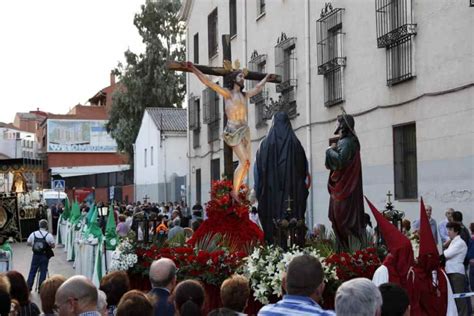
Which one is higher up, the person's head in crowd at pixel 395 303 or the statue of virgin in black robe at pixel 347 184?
the statue of virgin in black robe at pixel 347 184

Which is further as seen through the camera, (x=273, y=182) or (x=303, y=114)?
(x=303, y=114)

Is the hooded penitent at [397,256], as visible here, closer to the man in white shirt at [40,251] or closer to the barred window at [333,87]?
the man in white shirt at [40,251]

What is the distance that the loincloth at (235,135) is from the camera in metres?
11.9

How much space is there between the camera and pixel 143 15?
4912cm

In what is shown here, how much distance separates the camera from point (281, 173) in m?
10.4

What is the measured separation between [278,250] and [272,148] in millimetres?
2467

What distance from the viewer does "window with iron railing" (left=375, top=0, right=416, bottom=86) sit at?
15.1 metres

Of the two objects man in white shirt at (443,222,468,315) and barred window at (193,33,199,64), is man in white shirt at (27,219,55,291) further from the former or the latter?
barred window at (193,33,199,64)

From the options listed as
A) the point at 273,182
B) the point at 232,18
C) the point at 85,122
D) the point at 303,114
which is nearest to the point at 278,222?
the point at 273,182

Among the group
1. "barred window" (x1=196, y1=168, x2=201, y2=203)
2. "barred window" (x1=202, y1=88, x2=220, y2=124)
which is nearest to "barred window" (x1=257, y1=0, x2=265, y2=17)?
"barred window" (x1=202, y1=88, x2=220, y2=124)

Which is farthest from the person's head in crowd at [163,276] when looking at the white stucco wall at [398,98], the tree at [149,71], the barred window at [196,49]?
the tree at [149,71]

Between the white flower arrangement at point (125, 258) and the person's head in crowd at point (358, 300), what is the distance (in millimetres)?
5959

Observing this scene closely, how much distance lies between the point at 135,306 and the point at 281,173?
19.8ft

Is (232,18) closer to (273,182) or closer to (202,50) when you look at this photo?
(202,50)
